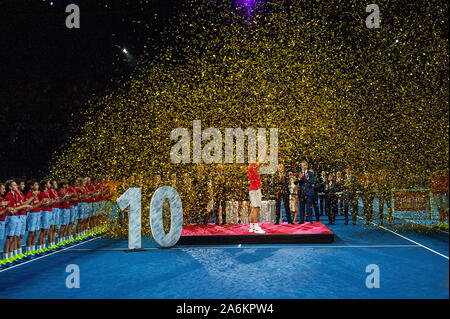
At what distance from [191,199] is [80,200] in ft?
11.7

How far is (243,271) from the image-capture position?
635cm

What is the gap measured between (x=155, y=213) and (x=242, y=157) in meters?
5.74

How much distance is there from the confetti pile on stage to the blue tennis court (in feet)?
12.6

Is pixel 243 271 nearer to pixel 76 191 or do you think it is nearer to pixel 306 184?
pixel 306 184

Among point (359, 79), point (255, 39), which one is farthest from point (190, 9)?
point (359, 79)

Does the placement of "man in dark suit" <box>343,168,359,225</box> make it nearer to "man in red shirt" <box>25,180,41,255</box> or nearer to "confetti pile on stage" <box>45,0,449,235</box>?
"confetti pile on stage" <box>45,0,449,235</box>

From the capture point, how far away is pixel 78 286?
555cm

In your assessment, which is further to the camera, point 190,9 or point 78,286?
point 190,9

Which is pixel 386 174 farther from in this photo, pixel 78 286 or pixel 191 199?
pixel 78 286

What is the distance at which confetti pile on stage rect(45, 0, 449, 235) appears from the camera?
34.6 ft

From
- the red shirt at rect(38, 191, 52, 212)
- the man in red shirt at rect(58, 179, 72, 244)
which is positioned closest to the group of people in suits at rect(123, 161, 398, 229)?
the man in red shirt at rect(58, 179, 72, 244)

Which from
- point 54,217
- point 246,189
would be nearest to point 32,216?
point 54,217

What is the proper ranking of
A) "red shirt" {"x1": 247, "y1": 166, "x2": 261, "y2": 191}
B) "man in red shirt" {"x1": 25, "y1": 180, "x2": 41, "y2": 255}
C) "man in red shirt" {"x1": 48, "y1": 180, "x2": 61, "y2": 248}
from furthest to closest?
"man in red shirt" {"x1": 48, "y1": 180, "x2": 61, "y2": 248}, "red shirt" {"x1": 247, "y1": 166, "x2": 261, "y2": 191}, "man in red shirt" {"x1": 25, "y1": 180, "x2": 41, "y2": 255}

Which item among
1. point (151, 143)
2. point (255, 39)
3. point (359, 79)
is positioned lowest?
point (151, 143)
